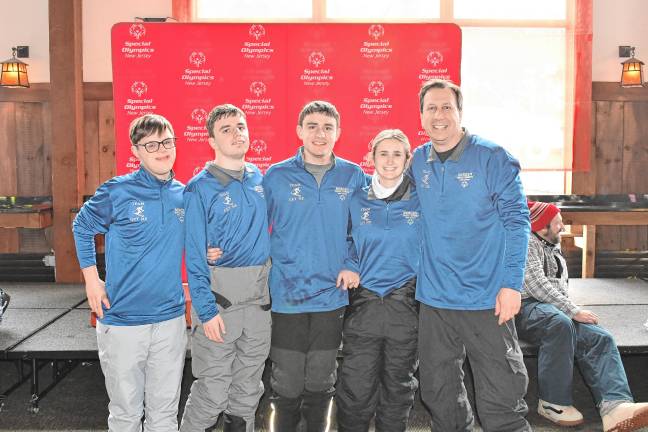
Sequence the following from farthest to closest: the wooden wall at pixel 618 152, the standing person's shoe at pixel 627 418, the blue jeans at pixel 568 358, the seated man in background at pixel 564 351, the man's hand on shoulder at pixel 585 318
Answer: the wooden wall at pixel 618 152
the man's hand on shoulder at pixel 585 318
the blue jeans at pixel 568 358
the seated man in background at pixel 564 351
the standing person's shoe at pixel 627 418

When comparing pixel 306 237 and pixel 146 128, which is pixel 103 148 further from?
pixel 306 237

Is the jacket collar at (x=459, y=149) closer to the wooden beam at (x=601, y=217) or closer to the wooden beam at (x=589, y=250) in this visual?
the wooden beam at (x=601, y=217)

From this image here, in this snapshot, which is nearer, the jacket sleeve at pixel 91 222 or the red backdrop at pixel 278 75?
the jacket sleeve at pixel 91 222

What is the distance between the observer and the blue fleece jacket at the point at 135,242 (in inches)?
95.0

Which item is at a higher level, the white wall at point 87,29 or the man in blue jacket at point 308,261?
the white wall at point 87,29

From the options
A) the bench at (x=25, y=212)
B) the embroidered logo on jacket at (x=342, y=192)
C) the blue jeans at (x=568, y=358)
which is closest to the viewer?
the embroidered logo on jacket at (x=342, y=192)

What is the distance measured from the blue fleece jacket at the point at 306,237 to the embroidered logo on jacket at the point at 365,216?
0.27 ft

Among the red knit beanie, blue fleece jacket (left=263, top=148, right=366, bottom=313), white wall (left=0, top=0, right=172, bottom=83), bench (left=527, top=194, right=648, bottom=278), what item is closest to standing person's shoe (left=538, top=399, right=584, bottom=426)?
the red knit beanie

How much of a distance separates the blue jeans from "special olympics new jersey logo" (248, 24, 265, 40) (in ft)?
9.01

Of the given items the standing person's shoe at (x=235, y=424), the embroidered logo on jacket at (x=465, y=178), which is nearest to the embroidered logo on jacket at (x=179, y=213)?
the standing person's shoe at (x=235, y=424)

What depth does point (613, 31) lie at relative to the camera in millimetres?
6008

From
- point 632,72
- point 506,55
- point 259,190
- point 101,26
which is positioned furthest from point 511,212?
point 101,26

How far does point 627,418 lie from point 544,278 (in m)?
0.74

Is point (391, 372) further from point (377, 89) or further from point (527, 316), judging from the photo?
point (377, 89)
